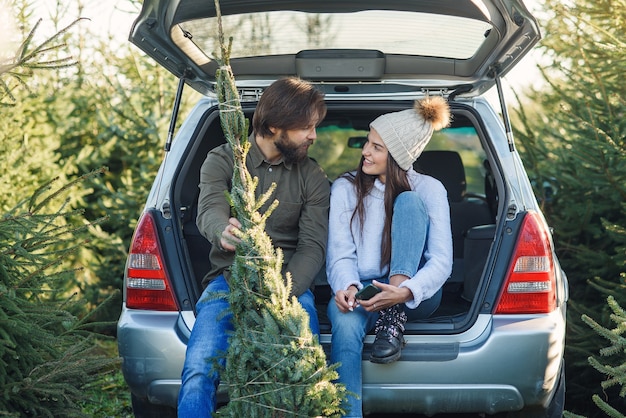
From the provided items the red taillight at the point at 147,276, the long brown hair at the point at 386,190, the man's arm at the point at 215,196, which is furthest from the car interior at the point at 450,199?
the long brown hair at the point at 386,190

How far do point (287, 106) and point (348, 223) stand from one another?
1.79 ft

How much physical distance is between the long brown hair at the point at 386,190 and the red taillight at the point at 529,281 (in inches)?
19.9

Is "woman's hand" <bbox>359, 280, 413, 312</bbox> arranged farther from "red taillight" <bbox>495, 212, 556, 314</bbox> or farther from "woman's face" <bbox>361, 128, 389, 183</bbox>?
"woman's face" <bbox>361, 128, 389, 183</bbox>

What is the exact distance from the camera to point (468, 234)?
3.88 m

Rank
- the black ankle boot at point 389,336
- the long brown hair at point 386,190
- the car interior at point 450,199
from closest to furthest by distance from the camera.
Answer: the black ankle boot at point 389,336
the long brown hair at point 386,190
the car interior at point 450,199

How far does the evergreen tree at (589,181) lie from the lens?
14.9 feet

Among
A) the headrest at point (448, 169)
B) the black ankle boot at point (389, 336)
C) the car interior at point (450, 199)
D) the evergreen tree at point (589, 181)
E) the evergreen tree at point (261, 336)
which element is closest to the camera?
the evergreen tree at point (261, 336)

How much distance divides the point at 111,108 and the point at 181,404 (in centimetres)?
450

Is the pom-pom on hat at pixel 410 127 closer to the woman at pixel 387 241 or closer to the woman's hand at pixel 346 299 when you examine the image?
the woman at pixel 387 241

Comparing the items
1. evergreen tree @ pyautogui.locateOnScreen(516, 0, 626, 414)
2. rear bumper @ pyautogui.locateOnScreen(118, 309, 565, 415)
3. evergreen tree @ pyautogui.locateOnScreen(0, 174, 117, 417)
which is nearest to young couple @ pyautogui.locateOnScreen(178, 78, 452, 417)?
rear bumper @ pyautogui.locateOnScreen(118, 309, 565, 415)

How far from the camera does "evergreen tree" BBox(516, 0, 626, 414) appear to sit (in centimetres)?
455

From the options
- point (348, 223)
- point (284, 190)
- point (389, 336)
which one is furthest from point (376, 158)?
point (389, 336)

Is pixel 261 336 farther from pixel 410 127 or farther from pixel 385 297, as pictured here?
pixel 410 127

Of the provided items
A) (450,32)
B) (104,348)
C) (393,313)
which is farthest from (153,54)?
(104,348)
